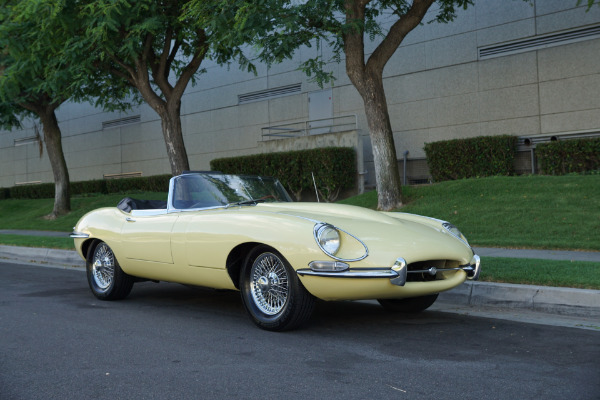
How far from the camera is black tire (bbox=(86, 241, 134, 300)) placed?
710 cm

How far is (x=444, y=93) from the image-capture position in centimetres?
2062

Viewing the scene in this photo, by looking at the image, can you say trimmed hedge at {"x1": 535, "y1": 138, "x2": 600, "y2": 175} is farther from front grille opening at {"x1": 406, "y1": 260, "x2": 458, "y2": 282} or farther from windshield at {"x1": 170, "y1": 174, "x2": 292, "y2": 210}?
front grille opening at {"x1": 406, "y1": 260, "x2": 458, "y2": 282}

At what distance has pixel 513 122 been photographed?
1912 cm

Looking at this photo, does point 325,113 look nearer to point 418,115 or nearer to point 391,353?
point 418,115

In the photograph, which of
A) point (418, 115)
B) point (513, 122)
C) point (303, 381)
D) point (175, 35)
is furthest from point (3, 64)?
point (303, 381)

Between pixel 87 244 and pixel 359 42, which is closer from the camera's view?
pixel 87 244

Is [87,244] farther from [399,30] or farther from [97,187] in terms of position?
[97,187]

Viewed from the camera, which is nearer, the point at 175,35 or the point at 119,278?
the point at 119,278

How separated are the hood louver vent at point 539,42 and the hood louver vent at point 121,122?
59.6 feet

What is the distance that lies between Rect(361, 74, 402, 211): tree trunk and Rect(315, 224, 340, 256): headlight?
10.0 metres

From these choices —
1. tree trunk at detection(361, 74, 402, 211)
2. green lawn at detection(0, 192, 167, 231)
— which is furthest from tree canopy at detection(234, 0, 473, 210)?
green lawn at detection(0, 192, 167, 231)

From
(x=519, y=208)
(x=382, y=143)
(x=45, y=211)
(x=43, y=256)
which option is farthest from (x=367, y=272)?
(x=45, y=211)

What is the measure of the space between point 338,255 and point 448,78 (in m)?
16.7

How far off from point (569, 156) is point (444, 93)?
504cm
